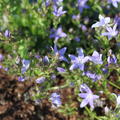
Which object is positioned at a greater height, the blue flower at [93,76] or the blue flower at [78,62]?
the blue flower at [78,62]

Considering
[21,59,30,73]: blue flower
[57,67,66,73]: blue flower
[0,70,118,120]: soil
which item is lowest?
[0,70,118,120]: soil

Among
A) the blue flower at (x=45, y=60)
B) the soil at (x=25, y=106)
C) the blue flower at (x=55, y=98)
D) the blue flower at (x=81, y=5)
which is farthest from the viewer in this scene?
the blue flower at (x=81, y=5)

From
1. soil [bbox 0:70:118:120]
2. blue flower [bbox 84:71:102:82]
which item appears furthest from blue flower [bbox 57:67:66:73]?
soil [bbox 0:70:118:120]

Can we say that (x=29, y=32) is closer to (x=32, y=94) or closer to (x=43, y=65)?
(x=32, y=94)

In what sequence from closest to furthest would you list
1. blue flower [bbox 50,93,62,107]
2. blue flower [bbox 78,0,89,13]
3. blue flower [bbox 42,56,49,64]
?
1. blue flower [bbox 42,56,49,64]
2. blue flower [bbox 50,93,62,107]
3. blue flower [bbox 78,0,89,13]

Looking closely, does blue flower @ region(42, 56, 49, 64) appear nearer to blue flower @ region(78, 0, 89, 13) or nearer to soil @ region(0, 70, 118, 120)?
soil @ region(0, 70, 118, 120)

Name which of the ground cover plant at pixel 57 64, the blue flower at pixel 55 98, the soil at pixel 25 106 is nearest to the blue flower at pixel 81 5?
the ground cover plant at pixel 57 64

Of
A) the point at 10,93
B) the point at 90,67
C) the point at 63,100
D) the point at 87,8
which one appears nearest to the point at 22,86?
the point at 10,93

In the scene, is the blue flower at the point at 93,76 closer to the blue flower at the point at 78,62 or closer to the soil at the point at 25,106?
the blue flower at the point at 78,62

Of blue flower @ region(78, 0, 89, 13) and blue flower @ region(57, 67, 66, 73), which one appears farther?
blue flower @ region(78, 0, 89, 13)
